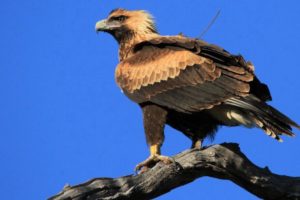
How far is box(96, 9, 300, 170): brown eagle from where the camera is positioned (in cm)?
822

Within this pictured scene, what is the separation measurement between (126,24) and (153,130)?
2.44 meters

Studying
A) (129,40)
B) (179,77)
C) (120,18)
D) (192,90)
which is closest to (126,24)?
(120,18)

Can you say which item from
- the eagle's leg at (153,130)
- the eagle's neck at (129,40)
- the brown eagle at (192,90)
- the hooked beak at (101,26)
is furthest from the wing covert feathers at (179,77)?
the hooked beak at (101,26)

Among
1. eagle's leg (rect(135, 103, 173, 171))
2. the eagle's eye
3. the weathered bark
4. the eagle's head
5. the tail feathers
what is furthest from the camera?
the eagle's eye

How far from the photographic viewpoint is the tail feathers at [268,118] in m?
7.95

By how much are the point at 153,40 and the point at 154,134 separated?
4.78 feet

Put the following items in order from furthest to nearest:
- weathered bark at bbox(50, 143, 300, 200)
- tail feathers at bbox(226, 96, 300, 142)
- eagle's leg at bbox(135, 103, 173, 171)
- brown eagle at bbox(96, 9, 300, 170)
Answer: eagle's leg at bbox(135, 103, 173, 171) → brown eagle at bbox(96, 9, 300, 170) → tail feathers at bbox(226, 96, 300, 142) → weathered bark at bbox(50, 143, 300, 200)

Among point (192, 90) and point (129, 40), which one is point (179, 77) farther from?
point (129, 40)

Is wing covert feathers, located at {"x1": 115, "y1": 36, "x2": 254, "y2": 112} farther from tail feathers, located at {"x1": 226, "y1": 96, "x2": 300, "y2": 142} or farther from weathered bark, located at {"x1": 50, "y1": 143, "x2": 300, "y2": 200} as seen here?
weathered bark, located at {"x1": 50, "y1": 143, "x2": 300, "y2": 200}

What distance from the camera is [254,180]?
25.0ft

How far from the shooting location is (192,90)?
28.5 ft

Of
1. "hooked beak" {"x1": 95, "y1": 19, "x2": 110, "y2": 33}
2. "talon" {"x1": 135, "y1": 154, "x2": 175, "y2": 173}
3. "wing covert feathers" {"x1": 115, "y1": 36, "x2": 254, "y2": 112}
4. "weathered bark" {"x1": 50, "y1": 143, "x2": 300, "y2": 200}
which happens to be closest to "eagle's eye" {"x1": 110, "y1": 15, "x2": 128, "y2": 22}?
"hooked beak" {"x1": 95, "y1": 19, "x2": 110, "y2": 33}

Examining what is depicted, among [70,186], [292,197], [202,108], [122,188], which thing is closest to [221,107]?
[202,108]

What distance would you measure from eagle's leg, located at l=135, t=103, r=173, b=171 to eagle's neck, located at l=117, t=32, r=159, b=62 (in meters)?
1.44
